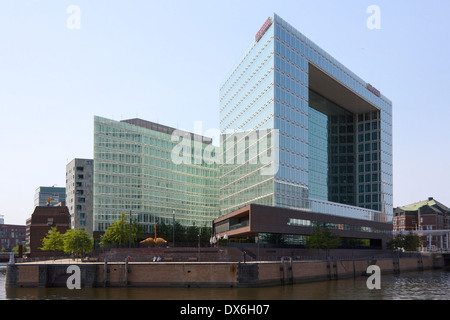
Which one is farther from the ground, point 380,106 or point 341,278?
point 380,106

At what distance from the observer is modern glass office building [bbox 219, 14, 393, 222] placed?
340 feet

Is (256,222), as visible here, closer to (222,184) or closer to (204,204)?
(222,184)

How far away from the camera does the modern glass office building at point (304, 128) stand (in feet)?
340

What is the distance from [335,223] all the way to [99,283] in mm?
65885

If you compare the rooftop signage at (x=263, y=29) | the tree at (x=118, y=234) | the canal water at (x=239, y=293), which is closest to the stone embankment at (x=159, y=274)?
the canal water at (x=239, y=293)

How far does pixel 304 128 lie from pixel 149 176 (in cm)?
5038

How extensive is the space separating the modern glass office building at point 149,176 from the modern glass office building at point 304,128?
21028 mm

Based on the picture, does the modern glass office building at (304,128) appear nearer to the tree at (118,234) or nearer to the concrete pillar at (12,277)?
the tree at (118,234)

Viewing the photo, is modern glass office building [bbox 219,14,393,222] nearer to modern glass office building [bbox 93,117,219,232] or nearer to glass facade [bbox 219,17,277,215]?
glass facade [bbox 219,17,277,215]

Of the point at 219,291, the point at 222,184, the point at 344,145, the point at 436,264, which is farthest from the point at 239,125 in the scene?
the point at 219,291

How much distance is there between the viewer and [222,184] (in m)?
133

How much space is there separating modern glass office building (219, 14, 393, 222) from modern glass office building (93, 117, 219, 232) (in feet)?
69.0

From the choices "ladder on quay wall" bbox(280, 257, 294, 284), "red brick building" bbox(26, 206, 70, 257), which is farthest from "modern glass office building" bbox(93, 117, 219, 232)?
"ladder on quay wall" bbox(280, 257, 294, 284)
